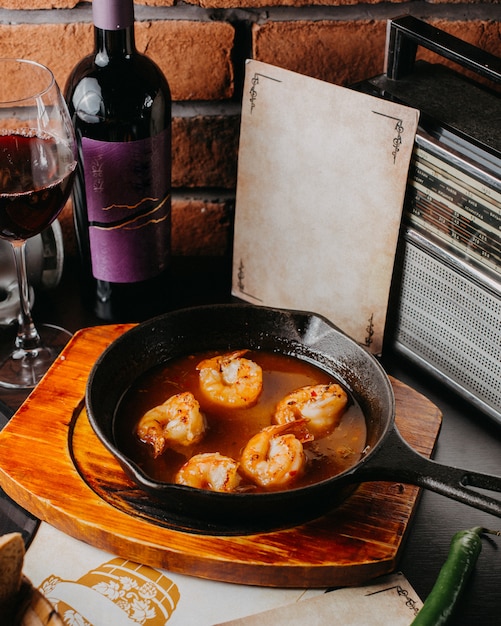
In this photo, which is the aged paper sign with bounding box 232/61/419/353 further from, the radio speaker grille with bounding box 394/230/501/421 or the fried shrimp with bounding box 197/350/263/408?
the fried shrimp with bounding box 197/350/263/408

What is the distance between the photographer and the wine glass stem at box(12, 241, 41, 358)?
125 cm

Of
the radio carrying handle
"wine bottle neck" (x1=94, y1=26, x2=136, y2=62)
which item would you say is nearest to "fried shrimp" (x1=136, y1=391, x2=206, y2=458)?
"wine bottle neck" (x1=94, y1=26, x2=136, y2=62)

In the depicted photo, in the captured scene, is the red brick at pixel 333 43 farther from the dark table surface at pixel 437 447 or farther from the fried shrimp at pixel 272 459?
the fried shrimp at pixel 272 459

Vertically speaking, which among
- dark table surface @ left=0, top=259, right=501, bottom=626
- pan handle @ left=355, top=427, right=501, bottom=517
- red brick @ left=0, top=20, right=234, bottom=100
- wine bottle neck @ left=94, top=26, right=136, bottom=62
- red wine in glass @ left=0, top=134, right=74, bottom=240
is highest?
wine bottle neck @ left=94, top=26, right=136, bottom=62

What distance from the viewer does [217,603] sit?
3.10ft

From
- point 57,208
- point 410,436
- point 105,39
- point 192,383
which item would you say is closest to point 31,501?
point 192,383

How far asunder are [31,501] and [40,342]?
35cm

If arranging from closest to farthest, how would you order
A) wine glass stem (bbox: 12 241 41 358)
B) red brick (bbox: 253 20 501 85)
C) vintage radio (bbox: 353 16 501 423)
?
vintage radio (bbox: 353 16 501 423), wine glass stem (bbox: 12 241 41 358), red brick (bbox: 253 20 501 85)

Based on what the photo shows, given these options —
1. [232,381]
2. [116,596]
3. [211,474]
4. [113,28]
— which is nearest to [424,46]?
[113,28]

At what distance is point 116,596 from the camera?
3.07ft

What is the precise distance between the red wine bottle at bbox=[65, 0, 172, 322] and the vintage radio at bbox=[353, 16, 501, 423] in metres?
0.33

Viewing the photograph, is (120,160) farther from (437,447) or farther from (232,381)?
(437,447)

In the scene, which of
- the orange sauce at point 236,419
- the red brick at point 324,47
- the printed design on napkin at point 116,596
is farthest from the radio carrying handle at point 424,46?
the printed design on napkin at point 116,596

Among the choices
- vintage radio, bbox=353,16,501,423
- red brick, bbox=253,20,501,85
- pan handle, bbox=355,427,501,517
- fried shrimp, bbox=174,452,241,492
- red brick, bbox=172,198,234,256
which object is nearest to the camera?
pan handle, bbox=355,427,501,517
